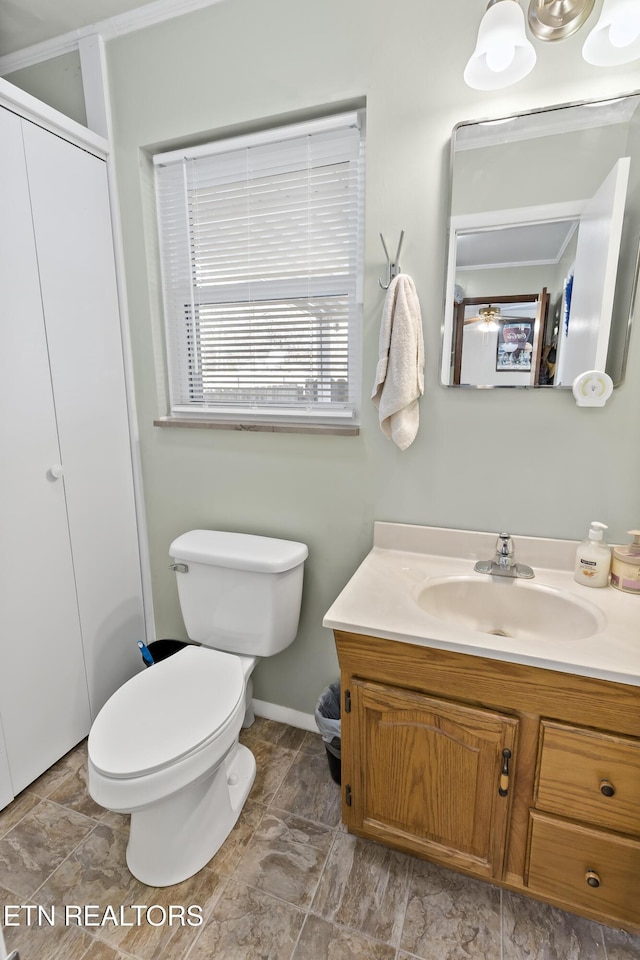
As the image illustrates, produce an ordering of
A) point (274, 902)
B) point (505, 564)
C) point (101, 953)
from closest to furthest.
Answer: point (101, 953), point (274, 902), point (505, 564)

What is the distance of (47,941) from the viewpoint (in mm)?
1148

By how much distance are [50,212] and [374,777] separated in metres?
1.90

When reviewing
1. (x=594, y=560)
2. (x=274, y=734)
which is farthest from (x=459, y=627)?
(x=274, y=734)

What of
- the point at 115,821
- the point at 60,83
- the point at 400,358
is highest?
the point at 60,83

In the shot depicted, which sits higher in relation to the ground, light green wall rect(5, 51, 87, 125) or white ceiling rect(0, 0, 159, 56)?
white ceiling rect(0, 0, 159, 56)

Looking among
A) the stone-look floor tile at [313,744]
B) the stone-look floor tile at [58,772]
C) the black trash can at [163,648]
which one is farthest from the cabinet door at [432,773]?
the stone-look floor tile at [58,772]

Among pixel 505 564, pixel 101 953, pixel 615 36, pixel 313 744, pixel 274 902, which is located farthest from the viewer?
pixel 313 744

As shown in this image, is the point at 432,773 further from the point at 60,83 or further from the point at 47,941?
the point at 60,83

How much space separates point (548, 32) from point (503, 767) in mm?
1632

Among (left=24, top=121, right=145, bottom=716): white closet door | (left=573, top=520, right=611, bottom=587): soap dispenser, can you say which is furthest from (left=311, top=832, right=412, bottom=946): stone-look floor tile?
(left=24, top=121, right=145, bottom=716): white closet door

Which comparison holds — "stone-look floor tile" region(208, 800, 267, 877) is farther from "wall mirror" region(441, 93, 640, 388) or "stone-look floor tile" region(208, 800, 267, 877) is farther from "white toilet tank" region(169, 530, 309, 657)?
"wall mirror" region(441, 93, 640, 388)

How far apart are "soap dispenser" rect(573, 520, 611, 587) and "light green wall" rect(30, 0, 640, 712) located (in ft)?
0.27

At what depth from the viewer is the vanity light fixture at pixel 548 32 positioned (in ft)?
3.21

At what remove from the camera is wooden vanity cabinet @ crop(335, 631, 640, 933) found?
3.28ft
